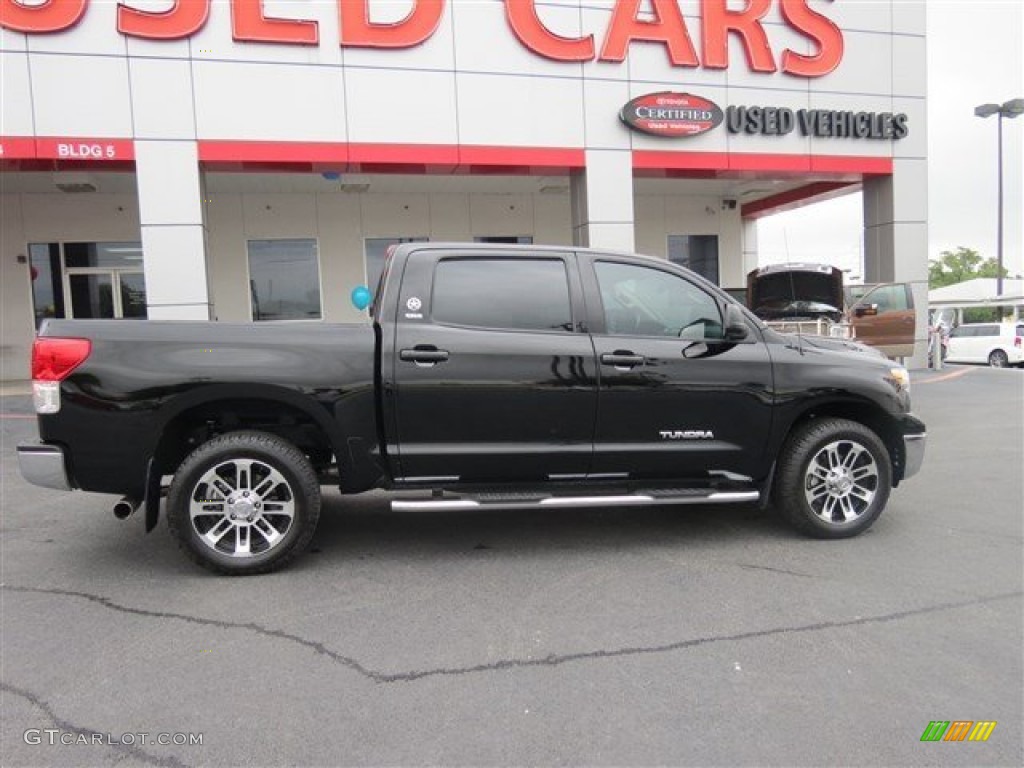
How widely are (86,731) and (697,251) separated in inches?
740

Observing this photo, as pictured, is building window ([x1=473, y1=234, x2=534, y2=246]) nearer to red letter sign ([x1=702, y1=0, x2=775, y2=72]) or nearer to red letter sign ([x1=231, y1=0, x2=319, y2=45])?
red letter sign ([x1=702, y1=0, x2=775, y2=72])

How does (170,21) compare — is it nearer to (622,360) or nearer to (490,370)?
(490,370)

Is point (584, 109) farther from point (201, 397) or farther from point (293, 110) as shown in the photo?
point (201, 397)

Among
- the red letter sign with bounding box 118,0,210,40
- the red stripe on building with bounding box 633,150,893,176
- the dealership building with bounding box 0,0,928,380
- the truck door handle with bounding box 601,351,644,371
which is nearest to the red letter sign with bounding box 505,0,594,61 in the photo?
the dealership building with bounding box 0,0,928,380

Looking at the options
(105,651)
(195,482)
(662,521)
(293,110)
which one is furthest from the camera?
(293,110)

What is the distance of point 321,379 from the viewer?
4.30 m

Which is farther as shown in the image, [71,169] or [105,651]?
[71,169]

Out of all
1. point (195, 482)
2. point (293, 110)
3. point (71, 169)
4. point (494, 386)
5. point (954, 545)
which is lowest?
point (954, 545)

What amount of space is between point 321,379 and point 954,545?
4294mm

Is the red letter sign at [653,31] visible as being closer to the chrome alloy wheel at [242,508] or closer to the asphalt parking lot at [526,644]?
the asphalt parking lot at [526,644]

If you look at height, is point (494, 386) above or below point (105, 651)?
above

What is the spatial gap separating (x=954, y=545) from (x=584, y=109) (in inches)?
393

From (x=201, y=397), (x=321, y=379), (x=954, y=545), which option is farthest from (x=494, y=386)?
(x=954, y=545)

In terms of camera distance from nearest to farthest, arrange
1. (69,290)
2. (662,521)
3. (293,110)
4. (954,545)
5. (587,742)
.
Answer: (587,742) → (954,545) → (662,521) → (293,110) → (69,290)
